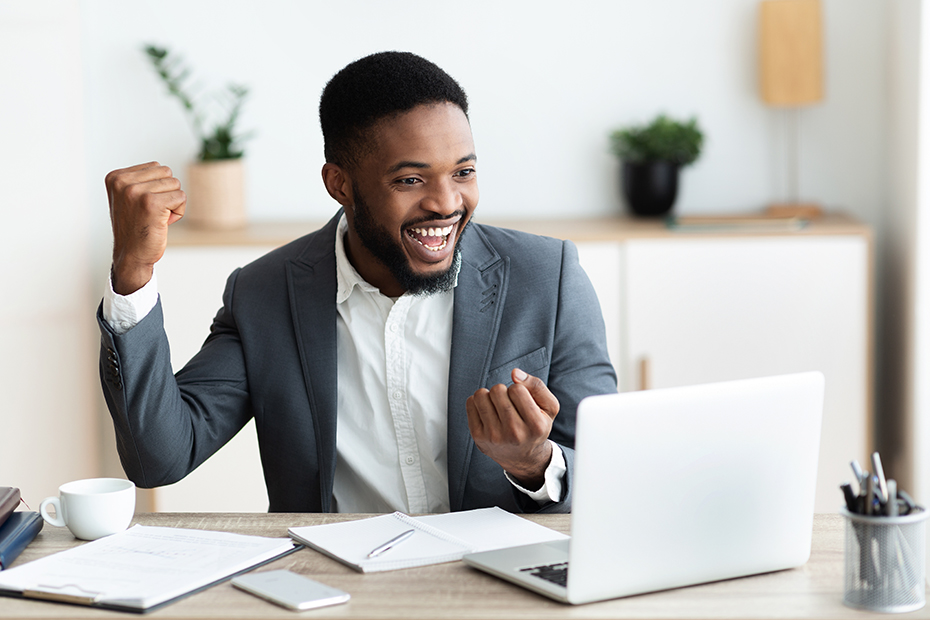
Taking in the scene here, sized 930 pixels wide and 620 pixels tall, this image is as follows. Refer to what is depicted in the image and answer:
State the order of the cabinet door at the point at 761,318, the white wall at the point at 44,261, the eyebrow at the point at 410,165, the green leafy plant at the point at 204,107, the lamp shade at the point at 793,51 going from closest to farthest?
1. the eyebrow at the point at 410,165
2. the white wall at the point at 44,261
3. the cabinet door at the point at 761,318
4. the lamp shade at the point at 793,51
5. the green leafy plant at the point at 204,107

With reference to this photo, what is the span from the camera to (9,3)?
267cm

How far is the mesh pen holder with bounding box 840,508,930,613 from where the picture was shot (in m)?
1.04

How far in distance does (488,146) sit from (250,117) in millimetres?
792

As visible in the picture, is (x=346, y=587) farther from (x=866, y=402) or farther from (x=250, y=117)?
(x=250, y=117)

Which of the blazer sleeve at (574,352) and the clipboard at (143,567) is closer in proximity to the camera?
the clipboard at (143,567)

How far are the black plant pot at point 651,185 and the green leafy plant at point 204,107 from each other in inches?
49.3

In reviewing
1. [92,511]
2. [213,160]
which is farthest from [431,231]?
[213,160]

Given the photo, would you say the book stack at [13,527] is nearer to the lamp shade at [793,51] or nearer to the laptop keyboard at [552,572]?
the laptop keyboard at [552,572]

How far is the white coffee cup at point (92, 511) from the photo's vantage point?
134 cm

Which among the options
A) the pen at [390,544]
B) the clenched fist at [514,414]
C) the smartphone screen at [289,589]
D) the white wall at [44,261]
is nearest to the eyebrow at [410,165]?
the clenched fist at [514,414]

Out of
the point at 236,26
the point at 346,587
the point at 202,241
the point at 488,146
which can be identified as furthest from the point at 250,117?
the point at 346,587

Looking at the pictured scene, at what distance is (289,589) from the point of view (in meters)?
1.14

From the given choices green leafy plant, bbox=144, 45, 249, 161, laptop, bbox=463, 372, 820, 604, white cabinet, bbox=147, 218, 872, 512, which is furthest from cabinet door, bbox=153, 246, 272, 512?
laptop, bbox=463, 372, 820, 604

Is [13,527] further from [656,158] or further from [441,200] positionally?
[656,158]
